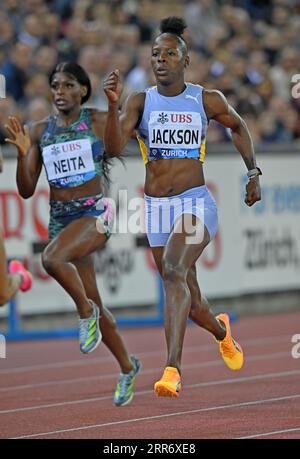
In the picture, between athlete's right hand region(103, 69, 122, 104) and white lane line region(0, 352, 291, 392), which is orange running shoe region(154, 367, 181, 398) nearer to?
athlete's right hand region(103, 69, 122, 104)

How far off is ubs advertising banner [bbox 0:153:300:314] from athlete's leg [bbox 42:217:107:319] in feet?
15.8

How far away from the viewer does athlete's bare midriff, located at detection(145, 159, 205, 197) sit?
8555 millimetres

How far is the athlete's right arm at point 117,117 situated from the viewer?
26.2 ft

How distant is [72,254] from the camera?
9.09 metres

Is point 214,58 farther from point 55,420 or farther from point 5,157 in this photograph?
point 55,420

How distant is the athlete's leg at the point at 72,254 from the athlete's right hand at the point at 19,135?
2.25 feet

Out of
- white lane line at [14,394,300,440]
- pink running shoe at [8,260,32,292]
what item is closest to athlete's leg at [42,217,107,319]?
pink running shoe at [8,260,32,292]

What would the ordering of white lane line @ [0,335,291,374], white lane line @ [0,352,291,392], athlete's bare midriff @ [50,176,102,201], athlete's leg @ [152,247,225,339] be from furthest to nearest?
white lane line @ [0,335,291,374]
white lane line @ [0,352,291,392]
athlete's bare midriff @ [50,176,102,201]
athlete's leg @ [152,247,225,339]

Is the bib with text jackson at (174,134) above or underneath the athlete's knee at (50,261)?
above

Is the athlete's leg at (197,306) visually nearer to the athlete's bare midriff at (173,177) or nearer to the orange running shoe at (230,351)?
the orange running shoe at (230,351)

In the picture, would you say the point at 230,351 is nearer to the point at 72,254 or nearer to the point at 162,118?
the point at 72,254

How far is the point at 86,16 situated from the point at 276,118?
3.21m

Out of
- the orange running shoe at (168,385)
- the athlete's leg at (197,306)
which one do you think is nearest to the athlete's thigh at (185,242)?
the athlete's leg at (197,306)
